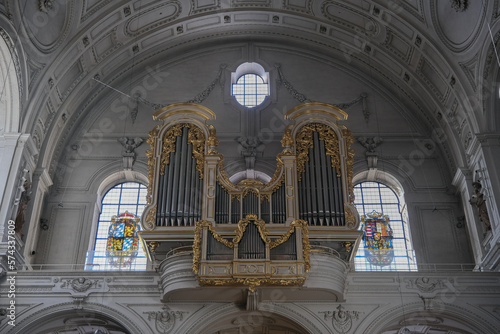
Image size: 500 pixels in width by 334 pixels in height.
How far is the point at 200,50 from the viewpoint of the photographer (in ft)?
69.9

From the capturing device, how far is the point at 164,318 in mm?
14688

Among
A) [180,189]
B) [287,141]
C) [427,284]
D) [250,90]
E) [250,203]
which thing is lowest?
[427,284]

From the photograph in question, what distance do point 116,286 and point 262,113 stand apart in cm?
788

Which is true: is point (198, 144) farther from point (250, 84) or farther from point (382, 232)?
point (382, 232)

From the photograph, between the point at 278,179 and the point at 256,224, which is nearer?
the point at 256,224

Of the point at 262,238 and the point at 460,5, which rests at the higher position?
the point at 460,5

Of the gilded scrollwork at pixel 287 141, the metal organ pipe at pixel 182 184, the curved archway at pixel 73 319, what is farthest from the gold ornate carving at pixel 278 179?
the curved archway at pixel 73 319

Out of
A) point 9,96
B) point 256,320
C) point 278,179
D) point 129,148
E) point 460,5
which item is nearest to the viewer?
point 256,320

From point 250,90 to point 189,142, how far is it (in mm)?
4619

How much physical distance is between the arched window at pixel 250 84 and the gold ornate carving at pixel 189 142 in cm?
357

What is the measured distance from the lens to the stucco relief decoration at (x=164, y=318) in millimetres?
14570

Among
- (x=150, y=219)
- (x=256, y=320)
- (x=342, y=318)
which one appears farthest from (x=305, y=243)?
(x=150, y=219)

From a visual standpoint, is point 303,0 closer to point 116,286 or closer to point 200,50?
point 200,50

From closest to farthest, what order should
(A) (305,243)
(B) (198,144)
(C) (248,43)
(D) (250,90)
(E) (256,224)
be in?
(A) (305,243) < (E) (256,224) < (B) (198,144) < (D) (250,90) < (C) (248,43)
